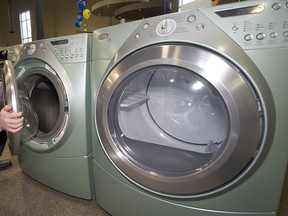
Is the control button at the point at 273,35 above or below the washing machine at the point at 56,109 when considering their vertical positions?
above

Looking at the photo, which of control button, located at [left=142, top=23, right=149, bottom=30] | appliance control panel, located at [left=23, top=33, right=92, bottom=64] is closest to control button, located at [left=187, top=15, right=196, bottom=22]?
control button, located at [left=142, top=23, right=149, bottom=30]

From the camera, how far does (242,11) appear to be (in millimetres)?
476

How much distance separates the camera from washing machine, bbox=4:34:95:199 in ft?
2.60

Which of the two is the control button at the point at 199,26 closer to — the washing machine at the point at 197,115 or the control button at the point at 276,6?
the washing machine at the point at 197,115

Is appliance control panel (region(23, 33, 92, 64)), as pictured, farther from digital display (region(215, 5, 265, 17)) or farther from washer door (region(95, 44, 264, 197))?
digital display (region(215, 5, 265, 17))

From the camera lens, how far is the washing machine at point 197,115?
18.5 inches

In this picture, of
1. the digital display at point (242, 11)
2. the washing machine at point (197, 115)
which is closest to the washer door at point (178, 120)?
the washing machine at point (197, 115)

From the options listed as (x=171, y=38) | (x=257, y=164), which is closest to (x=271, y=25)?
(x=171, y=38)

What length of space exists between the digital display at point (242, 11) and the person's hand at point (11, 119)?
734mm

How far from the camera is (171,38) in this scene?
0.56 meters

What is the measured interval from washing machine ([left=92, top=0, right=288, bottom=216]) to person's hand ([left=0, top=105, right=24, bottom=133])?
0.27 metres

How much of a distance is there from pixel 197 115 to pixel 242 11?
0.39 meters

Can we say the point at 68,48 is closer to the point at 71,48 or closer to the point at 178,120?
the point at 71,48

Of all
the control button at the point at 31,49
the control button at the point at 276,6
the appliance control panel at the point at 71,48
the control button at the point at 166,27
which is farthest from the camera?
the control button at the point at 31,49
